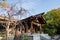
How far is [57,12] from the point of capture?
125 feet

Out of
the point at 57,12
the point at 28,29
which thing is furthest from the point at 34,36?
the point at 57,12

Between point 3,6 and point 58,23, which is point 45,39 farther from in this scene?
point 58,23

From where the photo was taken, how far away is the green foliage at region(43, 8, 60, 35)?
34450 millimetres

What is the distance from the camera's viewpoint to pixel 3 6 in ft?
61.1

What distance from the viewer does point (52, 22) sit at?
35.8 m

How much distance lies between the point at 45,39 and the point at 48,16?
15.6 metres

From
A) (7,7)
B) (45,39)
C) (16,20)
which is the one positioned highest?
(7,7)

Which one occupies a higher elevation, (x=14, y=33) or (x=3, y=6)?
(x=3, y=6)

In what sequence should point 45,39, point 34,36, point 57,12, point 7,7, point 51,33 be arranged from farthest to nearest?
point 57,12 < point 51,33 < point 45,39 < point 34,36 < point 7,7

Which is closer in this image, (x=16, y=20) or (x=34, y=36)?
(x=16, y=20)

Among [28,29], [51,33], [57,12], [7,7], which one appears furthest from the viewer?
[57,12]

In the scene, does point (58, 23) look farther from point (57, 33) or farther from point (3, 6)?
point (3, 6)

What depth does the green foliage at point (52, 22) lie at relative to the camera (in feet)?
113

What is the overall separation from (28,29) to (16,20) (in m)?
6.59
